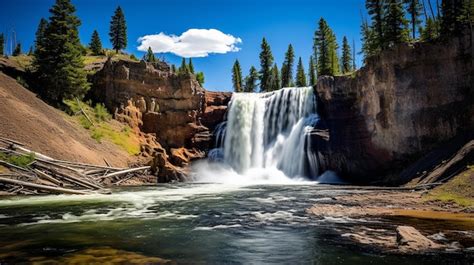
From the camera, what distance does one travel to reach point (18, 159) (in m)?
24.8

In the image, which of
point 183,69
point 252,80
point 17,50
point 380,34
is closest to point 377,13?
point 380,34

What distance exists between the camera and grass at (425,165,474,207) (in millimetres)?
18772

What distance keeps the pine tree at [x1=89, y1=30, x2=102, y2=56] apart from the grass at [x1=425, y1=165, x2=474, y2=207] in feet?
228

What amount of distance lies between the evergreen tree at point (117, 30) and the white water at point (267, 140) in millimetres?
39741

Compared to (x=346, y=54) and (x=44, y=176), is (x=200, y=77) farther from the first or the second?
(x=44, y=176)

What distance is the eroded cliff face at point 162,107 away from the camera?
47.8m

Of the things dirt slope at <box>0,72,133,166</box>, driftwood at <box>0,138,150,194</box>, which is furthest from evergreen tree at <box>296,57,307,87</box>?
driftwood at <box>0,138,150,194</box>

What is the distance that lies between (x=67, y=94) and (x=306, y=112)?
28.6m

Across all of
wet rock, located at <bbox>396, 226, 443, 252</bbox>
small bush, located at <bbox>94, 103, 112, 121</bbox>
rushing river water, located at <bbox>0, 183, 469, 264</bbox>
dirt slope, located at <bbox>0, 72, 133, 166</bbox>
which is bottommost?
rushing river water, located at <bbox>0, 183, 469, 264</bbox>

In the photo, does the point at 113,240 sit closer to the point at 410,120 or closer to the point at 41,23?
the point at 410,120

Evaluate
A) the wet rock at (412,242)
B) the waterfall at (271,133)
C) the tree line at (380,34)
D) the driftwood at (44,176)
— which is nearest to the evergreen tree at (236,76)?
the tree line at (380,34)

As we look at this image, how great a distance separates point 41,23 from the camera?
3273 inches

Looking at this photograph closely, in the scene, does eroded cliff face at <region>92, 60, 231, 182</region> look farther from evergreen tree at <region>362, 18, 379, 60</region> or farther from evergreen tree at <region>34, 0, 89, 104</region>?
evergreen tree at <region>362, 18, 379, 60</region>

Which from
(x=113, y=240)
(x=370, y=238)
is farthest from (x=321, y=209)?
(x=113, y=240)
